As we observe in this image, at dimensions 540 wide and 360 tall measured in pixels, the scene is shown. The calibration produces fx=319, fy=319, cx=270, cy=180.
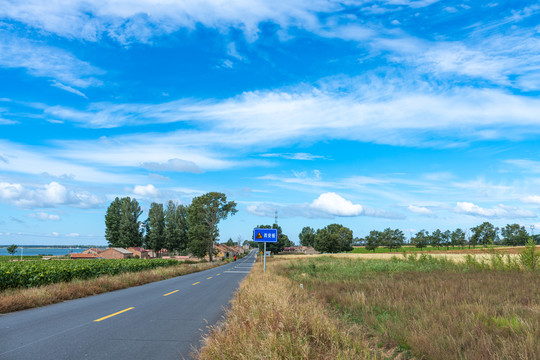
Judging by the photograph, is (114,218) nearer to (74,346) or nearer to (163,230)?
(163,230)

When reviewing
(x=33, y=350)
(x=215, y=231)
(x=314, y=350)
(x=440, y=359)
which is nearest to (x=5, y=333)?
(x=33, y=350)

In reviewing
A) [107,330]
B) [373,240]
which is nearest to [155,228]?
[107,330]

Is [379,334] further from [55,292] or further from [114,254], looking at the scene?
[114,254]

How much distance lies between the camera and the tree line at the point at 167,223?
70562mm

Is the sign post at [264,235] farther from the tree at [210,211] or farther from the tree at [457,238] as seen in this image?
the tree at [457,238]

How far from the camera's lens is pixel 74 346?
615 centimetres

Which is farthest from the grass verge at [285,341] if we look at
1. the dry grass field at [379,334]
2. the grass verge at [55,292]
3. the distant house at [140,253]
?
the distant house at [140,253]

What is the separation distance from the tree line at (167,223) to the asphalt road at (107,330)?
186 ft

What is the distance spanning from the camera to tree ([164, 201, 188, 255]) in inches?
3024

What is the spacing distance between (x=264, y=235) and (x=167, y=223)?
6225 centimetres

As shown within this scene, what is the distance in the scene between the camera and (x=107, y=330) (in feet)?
24.4

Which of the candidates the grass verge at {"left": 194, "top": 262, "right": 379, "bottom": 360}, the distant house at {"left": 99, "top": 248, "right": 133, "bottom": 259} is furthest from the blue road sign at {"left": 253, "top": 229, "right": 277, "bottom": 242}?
the distant house at {"left": 99, "top": 248, "right": 133, "bottom": 259}

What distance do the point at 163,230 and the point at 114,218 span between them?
11.2m

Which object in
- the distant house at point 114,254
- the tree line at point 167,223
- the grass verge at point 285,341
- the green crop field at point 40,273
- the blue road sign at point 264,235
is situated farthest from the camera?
the distant house at point 114,254
